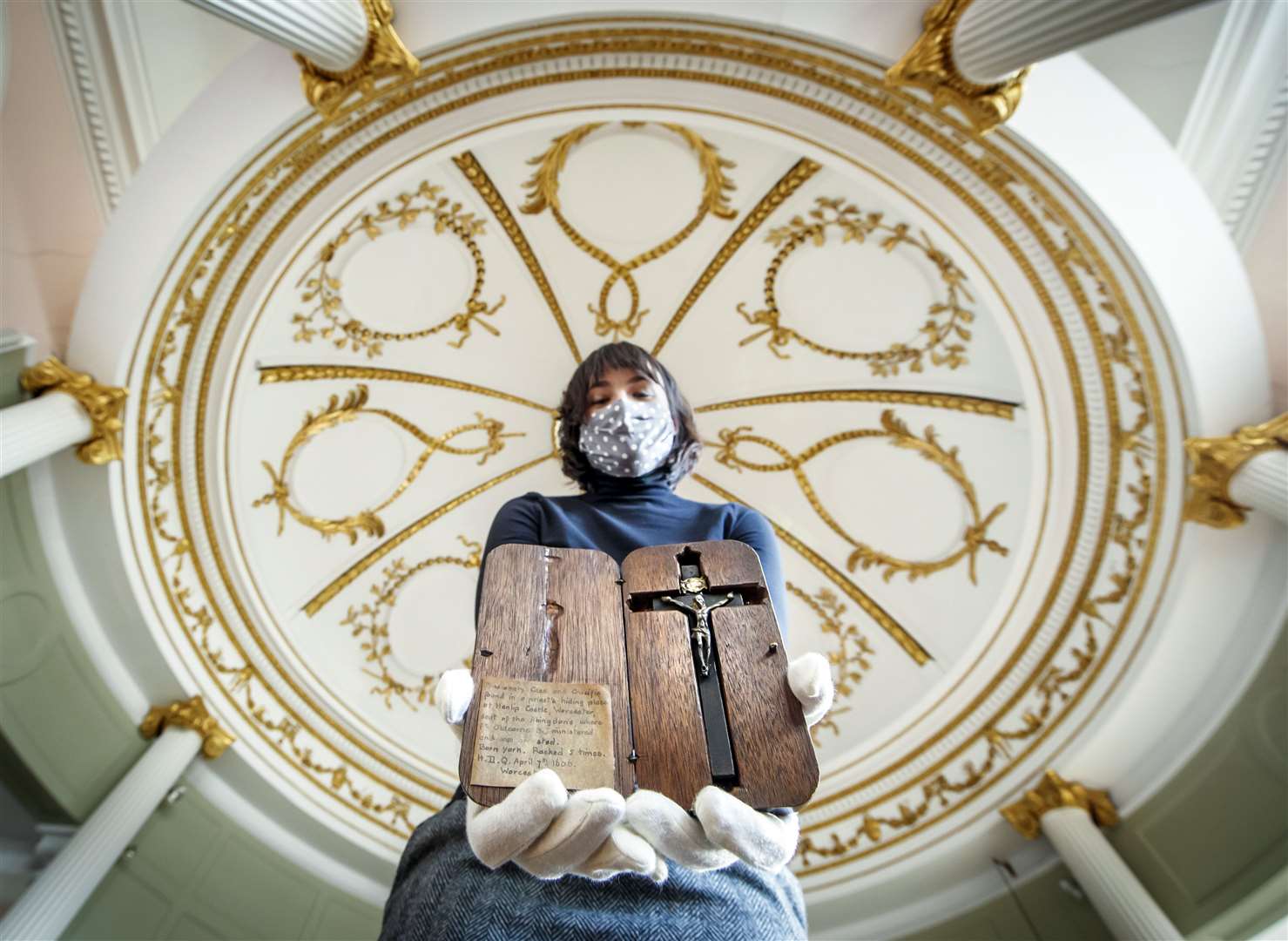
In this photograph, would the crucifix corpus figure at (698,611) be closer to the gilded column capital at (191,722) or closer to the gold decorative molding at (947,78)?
the gold decorative molding at (947,78)

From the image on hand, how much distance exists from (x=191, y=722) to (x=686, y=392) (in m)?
3.42

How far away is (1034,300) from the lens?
3406mm

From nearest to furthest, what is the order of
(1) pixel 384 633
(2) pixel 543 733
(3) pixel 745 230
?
(2) pixel 543 733 → (3) pixel 745 230 → (1) pixel 384 633

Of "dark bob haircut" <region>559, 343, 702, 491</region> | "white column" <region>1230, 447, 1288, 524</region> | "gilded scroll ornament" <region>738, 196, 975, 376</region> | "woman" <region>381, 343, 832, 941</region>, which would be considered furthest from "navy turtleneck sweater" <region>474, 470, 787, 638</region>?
"gilded scroll ornament" <region>738, 196, 975, 376</region>

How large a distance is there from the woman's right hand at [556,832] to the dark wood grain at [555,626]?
11 centimetres

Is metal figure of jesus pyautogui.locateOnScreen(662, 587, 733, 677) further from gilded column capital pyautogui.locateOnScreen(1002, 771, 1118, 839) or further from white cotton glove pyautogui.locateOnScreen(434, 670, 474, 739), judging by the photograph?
gilded column capital pyautogui.locateOnScreen(1002, 771, 1118, 839)

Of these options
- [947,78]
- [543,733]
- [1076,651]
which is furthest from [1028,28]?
[1076,651]

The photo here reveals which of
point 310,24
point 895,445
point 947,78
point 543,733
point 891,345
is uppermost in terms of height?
point 891,345

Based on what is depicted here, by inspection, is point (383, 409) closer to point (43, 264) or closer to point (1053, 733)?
point (43, 264)

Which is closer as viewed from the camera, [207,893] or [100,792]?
[100,792]

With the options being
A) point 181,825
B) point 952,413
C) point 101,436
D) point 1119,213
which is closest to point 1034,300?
point 1119,213

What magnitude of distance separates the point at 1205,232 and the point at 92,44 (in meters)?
4.10

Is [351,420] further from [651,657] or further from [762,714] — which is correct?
[762,714]

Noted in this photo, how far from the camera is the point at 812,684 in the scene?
1.10 metres
